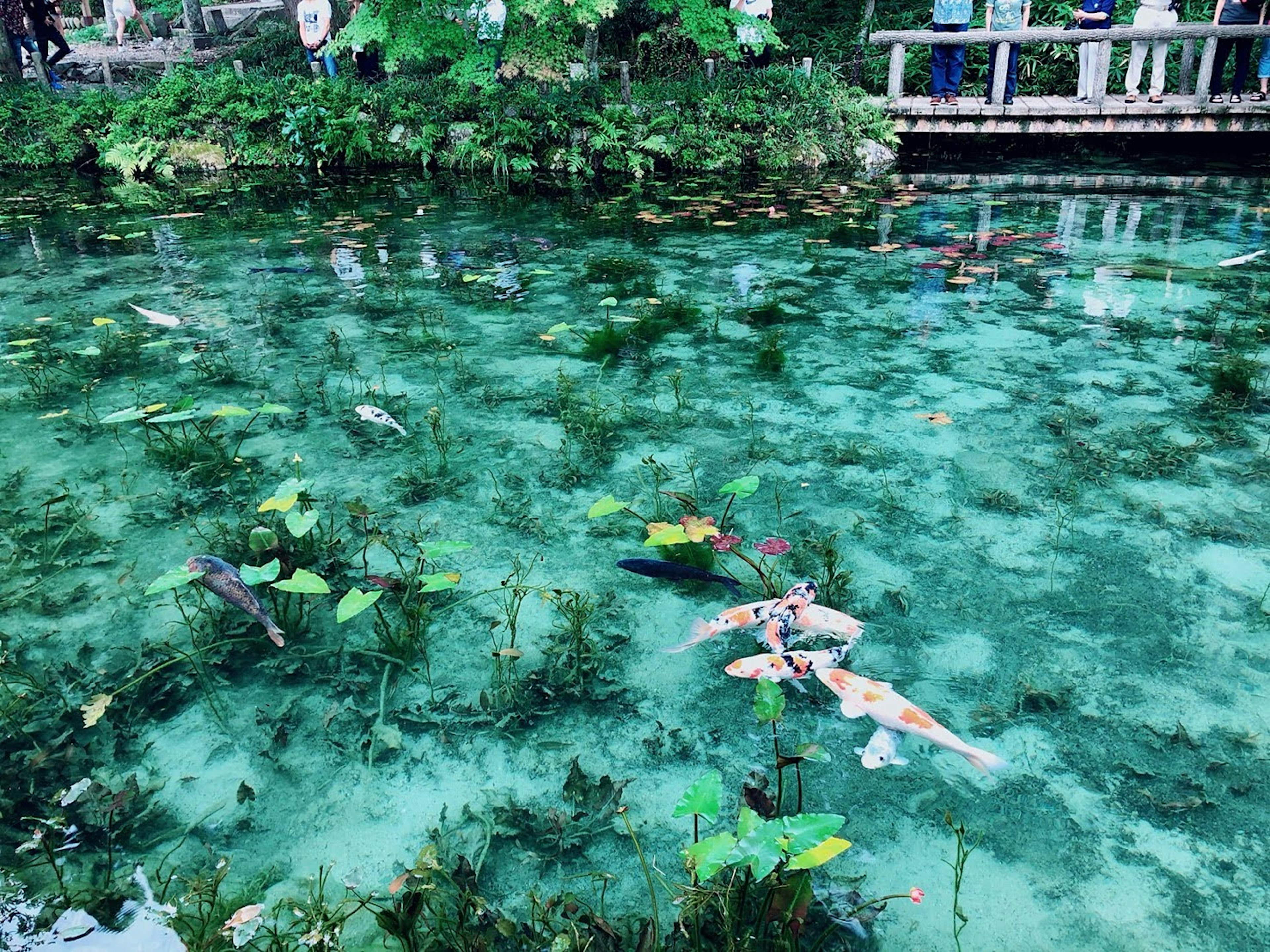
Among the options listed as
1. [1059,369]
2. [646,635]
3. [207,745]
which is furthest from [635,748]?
[1059,369]

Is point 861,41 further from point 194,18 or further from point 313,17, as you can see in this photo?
point 194,18

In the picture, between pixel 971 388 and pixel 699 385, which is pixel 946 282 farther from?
pixel 699 385

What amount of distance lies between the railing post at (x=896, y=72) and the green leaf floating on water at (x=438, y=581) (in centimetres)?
1039

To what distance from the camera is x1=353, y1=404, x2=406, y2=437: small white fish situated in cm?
375

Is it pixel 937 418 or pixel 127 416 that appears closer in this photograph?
pixel 127 416

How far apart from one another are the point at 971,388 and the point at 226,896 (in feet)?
12.0

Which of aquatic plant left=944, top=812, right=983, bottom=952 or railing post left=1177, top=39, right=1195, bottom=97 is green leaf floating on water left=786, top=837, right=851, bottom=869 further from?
railing post left=1177, top=39, right=1195, bottom=97

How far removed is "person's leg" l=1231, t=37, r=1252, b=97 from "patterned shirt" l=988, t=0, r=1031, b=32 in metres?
2.32

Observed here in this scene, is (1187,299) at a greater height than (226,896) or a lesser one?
greater

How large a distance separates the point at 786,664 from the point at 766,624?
169 millimetres

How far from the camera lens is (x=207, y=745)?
228 centimetres

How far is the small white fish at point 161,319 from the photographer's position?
5.38 m

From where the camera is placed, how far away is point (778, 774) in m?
1.92

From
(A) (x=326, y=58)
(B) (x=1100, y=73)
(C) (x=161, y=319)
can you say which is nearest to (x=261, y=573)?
(C) (x=161, y=319)
